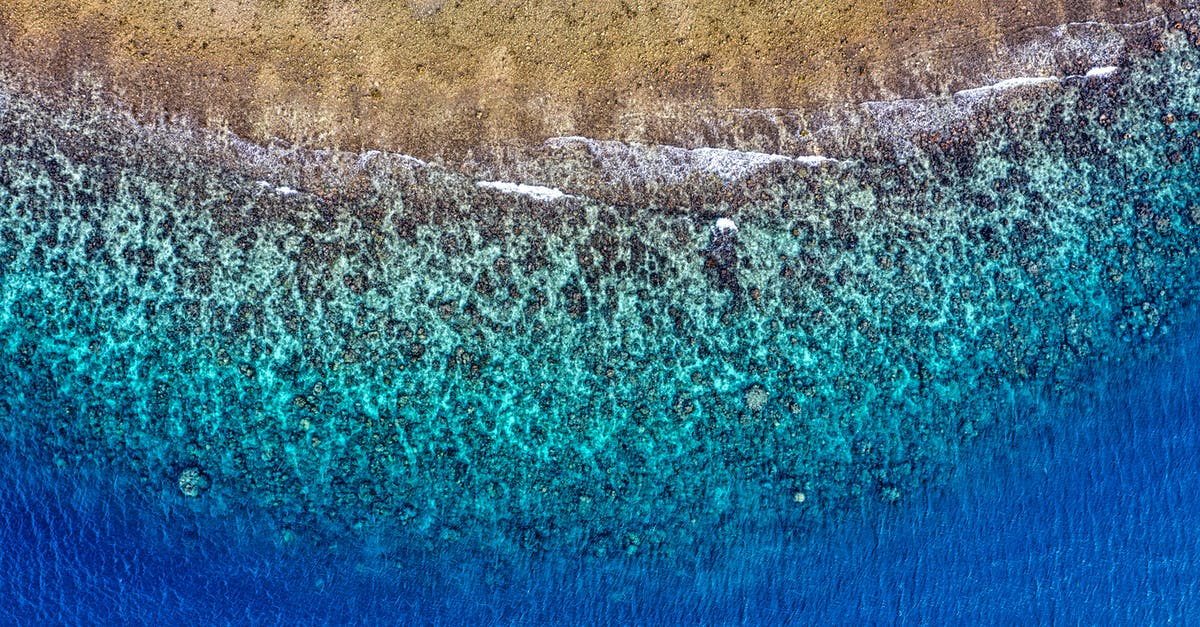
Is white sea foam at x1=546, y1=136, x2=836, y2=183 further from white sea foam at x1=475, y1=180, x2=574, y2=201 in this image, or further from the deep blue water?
the deep blue water

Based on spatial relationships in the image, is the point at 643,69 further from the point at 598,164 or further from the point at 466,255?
the point at 466,255

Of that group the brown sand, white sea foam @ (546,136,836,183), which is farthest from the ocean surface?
the brown sand

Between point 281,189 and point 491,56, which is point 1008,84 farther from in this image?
point 281,189

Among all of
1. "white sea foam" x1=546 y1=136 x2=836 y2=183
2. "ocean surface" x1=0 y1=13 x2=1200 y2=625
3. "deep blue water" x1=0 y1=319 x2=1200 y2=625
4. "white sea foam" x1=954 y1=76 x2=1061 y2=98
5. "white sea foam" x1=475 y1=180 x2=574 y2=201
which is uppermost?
"white sea foam" x1=954 y1=76 x2=1061 y2=98

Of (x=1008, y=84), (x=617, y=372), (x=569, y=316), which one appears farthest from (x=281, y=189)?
(x=1008, y=84)


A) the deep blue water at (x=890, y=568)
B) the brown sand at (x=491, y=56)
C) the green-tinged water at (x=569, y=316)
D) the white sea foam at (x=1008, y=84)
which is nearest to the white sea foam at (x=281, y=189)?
the green-tinged water at (x=569, y=316)
